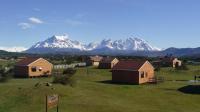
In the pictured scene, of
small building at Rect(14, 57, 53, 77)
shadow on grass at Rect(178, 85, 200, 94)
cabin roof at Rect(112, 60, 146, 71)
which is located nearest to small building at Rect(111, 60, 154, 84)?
cabin roof at Rect(112, 60, 146, 71)

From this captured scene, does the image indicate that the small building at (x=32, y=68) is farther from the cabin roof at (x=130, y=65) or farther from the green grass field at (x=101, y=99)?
the green grass field at (x=101, y=99)

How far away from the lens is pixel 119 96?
2078 inches

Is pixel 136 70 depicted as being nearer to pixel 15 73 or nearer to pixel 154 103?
pixel 154 103

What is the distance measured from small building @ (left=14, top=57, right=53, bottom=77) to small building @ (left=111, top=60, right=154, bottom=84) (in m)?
18.8

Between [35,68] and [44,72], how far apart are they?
2.91m

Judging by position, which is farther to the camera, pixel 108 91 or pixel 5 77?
pixel 5 77

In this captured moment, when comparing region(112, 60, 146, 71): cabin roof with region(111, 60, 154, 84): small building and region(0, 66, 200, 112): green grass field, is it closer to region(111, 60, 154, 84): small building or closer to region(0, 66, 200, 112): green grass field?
region(111, 60, 154, 84): small building

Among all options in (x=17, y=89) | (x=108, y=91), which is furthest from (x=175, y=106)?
(x=17, y=89)

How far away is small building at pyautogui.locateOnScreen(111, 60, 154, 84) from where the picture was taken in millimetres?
69762

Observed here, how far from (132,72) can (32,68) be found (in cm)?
2302

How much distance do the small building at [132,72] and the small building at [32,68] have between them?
18795 mm

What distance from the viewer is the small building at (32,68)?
82.3 metres

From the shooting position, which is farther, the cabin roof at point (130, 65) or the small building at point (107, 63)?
the small building at point (107, 63)

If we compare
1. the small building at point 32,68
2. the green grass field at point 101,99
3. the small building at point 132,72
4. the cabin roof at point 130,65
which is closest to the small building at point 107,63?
the small building at point 32,68
